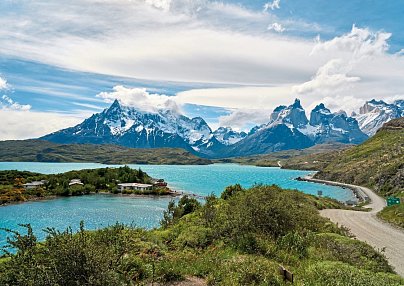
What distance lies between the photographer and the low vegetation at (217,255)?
360 inches

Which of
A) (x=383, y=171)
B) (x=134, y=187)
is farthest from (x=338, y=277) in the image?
(x=134, y=187)

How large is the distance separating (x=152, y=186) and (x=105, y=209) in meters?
46.8

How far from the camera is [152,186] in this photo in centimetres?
14062

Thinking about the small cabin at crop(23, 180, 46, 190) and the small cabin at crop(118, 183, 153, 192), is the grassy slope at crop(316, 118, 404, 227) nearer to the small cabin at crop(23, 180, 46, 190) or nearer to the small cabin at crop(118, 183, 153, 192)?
the small cabin at crop(118, 183, 153, 192)

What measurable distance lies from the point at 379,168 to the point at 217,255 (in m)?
140

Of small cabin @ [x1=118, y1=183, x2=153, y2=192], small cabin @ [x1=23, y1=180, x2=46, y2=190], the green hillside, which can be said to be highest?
the green hillside

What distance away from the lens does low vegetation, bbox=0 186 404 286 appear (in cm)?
914

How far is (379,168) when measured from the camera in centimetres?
Answer: 13600

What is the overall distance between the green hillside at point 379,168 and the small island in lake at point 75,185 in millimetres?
76511

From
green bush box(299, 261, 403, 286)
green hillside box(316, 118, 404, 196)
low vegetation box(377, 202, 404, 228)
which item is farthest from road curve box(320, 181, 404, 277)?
green hillside box(316, 118, 404, 196)

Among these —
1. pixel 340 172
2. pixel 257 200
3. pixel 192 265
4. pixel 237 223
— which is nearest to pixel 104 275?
pixel 192 265

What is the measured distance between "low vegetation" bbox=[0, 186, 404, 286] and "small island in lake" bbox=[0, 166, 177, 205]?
4198 inches

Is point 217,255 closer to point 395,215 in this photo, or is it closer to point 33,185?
point 395,215

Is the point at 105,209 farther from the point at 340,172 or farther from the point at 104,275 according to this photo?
the point at 340,172
